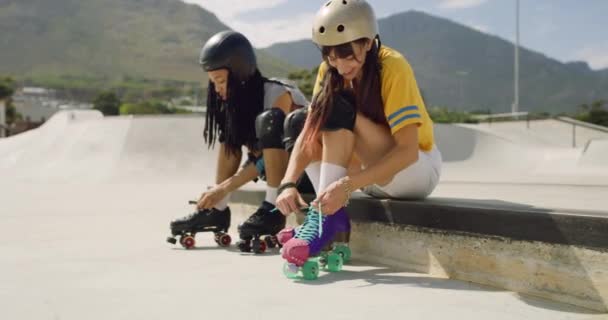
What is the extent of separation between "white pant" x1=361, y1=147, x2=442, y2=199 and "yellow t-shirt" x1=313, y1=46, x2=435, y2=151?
0.62 ft

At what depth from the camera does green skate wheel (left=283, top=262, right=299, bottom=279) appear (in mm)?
2436

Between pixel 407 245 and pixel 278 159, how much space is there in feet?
3.02

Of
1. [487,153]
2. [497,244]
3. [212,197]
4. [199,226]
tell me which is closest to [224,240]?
[199,226]

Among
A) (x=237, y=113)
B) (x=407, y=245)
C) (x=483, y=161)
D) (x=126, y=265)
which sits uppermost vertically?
(x=237, y=113)

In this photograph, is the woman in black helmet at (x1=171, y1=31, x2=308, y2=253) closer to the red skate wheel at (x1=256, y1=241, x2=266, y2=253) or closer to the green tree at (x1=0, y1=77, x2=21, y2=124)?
the red skate wheel at (x1=256, y1=241, x2=266, y2=253)

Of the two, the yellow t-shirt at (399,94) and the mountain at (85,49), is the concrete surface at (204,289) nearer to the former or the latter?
the yellow t-shirt at (399,94)

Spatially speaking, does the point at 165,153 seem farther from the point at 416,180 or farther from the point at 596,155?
the point at 416,180

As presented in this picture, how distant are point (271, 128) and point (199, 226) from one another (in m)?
0.81

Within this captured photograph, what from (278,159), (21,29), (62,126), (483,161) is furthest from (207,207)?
(21,29)

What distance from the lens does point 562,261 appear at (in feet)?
6.72

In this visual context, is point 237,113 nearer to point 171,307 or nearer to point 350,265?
point 350,265

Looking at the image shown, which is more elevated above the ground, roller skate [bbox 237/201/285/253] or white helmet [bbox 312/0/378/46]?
white helmet [bbox 312/0/378/46]

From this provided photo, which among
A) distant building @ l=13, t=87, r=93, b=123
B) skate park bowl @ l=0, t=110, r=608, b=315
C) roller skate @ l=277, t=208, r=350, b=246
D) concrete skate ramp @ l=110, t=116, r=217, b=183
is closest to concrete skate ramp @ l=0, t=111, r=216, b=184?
concrete skate ramp @ l=110, t=116, r=217, b=183

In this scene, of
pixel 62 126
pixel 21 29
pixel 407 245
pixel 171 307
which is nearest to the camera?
pixel 171 307
